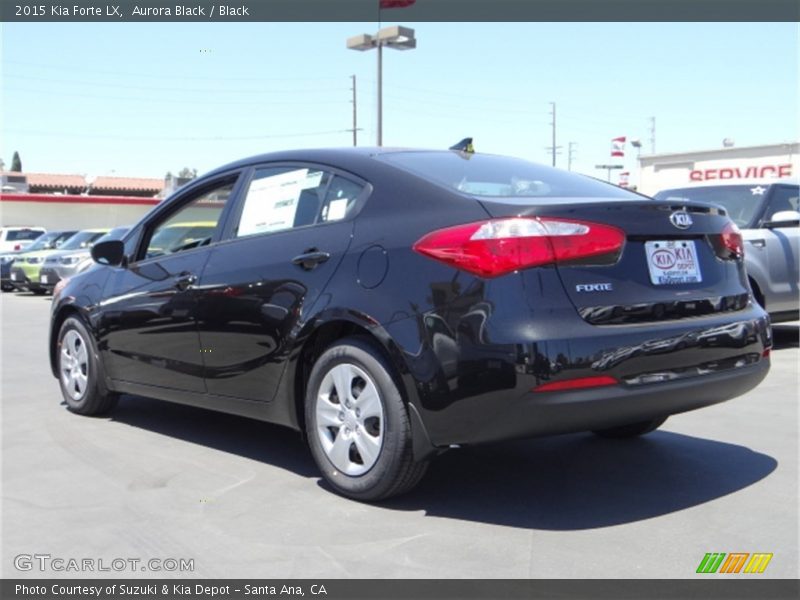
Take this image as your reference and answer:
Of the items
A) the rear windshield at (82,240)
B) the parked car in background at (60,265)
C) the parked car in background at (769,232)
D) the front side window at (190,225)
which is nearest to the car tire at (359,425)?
the front side window at (190,225)

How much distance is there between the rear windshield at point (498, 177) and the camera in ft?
14.3

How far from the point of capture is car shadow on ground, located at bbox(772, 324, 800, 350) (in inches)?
384

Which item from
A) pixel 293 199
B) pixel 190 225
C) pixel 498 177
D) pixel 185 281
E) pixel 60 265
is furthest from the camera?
pixel 60 265

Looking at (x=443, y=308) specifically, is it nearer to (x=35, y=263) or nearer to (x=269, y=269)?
(x=269, y=269)

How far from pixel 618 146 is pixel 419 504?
Answer: 29.2 metres

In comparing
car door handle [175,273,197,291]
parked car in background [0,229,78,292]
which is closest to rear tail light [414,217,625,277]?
car door handle [175,273,197,291]

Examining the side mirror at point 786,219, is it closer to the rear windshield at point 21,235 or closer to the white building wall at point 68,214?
the rear windshield at point 21,235

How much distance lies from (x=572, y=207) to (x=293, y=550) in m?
1.80

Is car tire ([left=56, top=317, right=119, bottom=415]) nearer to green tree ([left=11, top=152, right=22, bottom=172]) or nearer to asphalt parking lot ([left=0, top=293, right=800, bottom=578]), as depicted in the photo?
asphalt parking lot ([left=0, top=293, right=800, bottom=578])

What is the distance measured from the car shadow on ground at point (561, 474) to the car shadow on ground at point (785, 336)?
4.85m

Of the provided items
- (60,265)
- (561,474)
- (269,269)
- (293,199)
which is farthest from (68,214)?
(561,474)

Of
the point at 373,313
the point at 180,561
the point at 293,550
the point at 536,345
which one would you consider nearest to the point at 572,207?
the point at 536,345

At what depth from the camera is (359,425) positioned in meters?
4.23
